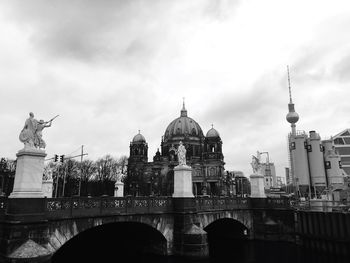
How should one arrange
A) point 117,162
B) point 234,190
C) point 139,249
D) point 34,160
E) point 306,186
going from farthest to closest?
point 234,190
point 117,162
point 306,186
point 139,249
point 34,160

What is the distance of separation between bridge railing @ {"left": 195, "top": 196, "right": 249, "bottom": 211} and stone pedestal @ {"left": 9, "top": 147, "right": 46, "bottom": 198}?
47.8 ft

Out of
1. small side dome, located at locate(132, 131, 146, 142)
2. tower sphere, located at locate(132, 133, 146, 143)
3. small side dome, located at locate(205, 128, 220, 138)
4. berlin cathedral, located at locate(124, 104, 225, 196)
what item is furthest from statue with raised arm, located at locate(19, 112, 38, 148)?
small side dome, located at locate(205, 128, 220, 138)

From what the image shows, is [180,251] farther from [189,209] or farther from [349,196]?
[349,196]

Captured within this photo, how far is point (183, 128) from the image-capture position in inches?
4528

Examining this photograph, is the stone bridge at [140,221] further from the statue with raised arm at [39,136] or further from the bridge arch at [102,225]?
the statue with raised arm at [39,136]

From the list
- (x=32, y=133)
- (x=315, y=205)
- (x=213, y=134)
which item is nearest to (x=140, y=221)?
(x=32, y=133)

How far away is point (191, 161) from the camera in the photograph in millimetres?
107438

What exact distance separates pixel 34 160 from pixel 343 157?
320 feet

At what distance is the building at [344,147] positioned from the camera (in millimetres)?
92188

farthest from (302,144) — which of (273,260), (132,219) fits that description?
(132,219)

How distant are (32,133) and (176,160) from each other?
9120cm

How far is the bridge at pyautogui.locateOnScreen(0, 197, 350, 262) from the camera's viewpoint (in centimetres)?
1516

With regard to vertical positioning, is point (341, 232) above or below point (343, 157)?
below

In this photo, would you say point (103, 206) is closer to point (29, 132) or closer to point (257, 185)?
point (29, 132)
